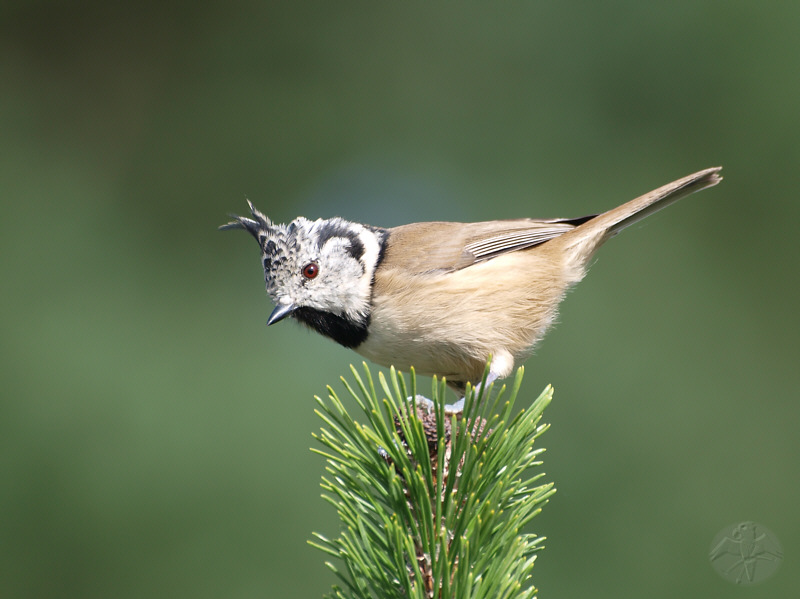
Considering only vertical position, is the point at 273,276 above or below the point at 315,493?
above

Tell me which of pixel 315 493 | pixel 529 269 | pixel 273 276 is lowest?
pixel 315 493

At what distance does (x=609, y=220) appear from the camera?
10.1 ft

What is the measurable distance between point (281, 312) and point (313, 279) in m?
0.19

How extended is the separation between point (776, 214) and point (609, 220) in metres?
3.43

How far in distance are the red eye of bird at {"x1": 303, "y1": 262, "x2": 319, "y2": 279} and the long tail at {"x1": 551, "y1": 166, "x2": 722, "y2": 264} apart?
1122 mm

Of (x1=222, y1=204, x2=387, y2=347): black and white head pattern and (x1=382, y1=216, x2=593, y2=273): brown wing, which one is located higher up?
(x1=382, y1=216, x2=593, y2=273): brown wing

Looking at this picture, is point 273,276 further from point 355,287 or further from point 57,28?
point 57,28

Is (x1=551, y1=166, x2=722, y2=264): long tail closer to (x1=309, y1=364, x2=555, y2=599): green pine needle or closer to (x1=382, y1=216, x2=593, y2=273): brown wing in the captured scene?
(x1=382, y1=216, x2=593, y2=273): brown wing

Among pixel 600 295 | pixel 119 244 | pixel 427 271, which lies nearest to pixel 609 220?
pixel 427 271

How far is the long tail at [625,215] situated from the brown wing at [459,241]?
0.28 feet
